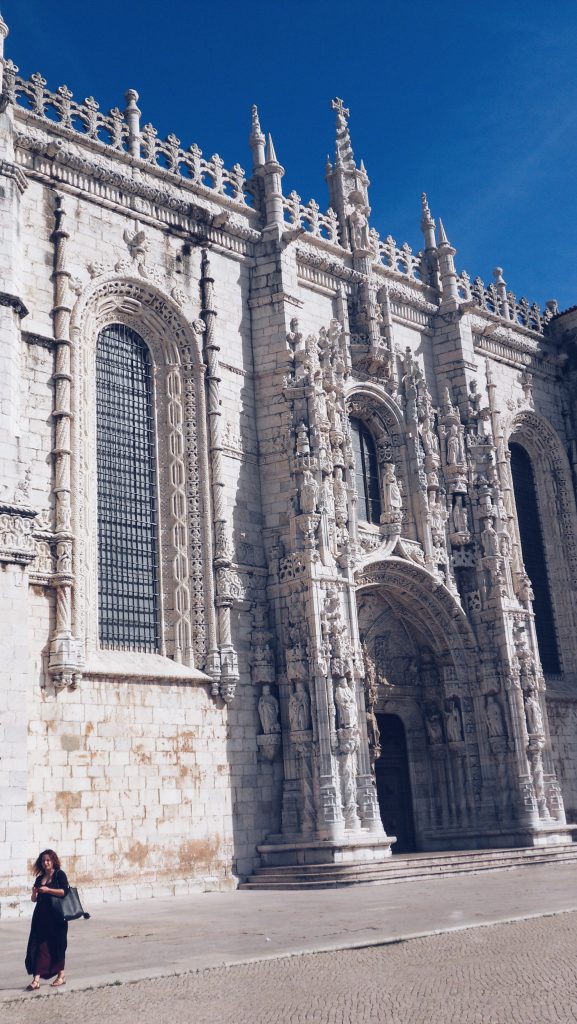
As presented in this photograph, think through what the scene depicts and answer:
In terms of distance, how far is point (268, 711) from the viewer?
2081cm

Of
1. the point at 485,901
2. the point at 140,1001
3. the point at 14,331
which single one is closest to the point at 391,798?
the point at 485,901

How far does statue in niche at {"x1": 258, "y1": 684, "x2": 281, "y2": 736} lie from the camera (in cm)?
2072

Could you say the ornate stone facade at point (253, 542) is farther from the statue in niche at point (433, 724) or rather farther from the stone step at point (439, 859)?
the stone step at point (439, 859)

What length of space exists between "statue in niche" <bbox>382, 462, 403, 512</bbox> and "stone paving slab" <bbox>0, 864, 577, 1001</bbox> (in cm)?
905

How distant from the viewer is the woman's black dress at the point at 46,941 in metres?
9.14

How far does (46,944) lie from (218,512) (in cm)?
1275

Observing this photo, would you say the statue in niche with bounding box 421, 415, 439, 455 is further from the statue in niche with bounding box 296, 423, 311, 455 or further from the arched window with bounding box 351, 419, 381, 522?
the statue in niche with bounding box 296, 423, 311, 455

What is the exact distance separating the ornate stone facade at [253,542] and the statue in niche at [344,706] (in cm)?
6

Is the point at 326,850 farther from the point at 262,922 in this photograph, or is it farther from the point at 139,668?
the point at 262,922

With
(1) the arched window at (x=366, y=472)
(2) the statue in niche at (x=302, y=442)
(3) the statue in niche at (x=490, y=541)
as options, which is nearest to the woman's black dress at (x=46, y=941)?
(2) the statue in niche at (x=302, y=442)

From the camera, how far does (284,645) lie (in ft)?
69.6

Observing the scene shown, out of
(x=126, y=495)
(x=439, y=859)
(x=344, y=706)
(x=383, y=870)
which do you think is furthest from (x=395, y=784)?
Result: (x=126, y=495)

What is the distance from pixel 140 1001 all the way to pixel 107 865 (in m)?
9.95

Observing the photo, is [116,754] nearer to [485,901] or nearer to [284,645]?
[284,645]
